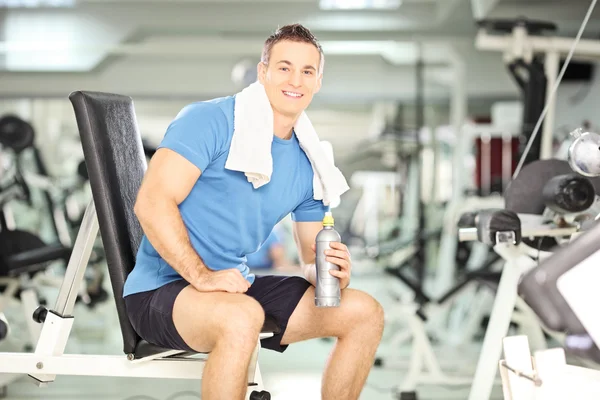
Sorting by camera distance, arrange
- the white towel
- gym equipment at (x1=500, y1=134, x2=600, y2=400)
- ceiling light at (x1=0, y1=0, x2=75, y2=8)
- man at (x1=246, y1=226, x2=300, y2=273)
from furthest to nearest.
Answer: ceiling light at (x1=0, y1=0, x2=75, y2=8) → man at (x1=246, y1=226, x2=300, y2=273) → the white towel → gym equipment at (x1=500, y1=134, x2=600, y2=400)

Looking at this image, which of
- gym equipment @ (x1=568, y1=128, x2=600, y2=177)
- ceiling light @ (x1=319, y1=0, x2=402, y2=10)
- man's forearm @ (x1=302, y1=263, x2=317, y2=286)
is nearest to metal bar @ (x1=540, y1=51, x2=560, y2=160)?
gym equipment @ (x1=568, y1=128, x2=600, y2=177)

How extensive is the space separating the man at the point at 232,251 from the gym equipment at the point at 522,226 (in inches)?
19.8

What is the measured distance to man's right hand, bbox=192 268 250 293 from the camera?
1724 millimetres

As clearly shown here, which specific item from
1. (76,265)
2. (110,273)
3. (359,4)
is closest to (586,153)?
(110,273)

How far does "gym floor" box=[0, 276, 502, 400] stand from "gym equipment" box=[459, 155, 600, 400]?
855 millimetres

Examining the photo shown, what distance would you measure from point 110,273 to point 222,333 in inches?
15.2

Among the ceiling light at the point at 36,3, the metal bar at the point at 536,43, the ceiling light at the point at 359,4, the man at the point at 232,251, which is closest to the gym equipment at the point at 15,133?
the metal bar at the point at 536,43

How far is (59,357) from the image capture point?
1.90 m

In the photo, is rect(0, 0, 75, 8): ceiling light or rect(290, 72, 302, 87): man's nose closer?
rect(290, 72, 302, 87): man's nose

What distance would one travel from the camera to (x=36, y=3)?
6938 mm

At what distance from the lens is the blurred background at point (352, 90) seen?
5523mm

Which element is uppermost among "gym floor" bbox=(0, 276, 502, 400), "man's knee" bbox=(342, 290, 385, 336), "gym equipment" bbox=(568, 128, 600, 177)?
"gym equipment" bbox=(568, 128, 600, 177)

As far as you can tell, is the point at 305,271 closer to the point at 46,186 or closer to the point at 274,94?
the point at 274,94

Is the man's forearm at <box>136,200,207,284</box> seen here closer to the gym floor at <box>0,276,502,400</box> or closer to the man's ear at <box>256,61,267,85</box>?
the man's ear at <box>256,61,267,85</box>
